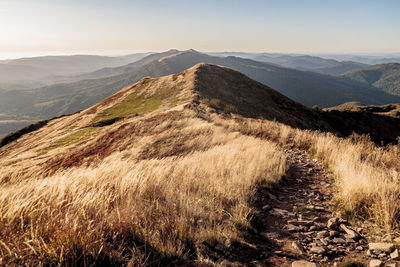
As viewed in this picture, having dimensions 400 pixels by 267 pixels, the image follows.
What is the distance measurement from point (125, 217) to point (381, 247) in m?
4.01

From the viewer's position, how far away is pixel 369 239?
11.8 ft

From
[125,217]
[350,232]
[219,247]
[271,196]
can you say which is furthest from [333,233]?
[125,217]

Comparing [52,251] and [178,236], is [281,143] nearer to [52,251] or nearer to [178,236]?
[178,236]

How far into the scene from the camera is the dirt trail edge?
10.4 feet

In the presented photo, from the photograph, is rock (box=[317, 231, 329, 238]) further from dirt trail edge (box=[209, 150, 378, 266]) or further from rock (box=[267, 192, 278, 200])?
rock (box=[267, 192, 278, 200])

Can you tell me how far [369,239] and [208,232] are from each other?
281 cm

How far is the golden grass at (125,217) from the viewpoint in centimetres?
261

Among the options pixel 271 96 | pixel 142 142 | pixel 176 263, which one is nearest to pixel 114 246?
pixel 176 263

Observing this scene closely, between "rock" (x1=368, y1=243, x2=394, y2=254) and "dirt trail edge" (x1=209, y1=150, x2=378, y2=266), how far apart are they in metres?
0.12

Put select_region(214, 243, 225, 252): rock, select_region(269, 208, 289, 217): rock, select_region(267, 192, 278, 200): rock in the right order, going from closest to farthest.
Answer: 1. select_region(214, 243, 225, 252): rock
2. select_region(269, 208, 289, 217): rock
3. select_region(267, 192, 278, 200): rock

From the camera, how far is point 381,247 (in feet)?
10.6

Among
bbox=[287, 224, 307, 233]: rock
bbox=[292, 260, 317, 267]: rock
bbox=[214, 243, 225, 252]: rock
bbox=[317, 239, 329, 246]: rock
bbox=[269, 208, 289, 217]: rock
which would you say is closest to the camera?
bbox=[292, 260, 317, 267]: rock

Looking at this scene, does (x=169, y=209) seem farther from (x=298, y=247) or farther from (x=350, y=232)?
(x=350, y=232)

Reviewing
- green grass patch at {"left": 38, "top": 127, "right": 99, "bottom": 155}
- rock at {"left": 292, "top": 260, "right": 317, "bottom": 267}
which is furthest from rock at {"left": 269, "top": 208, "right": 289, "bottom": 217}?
green grass patch at {"left": 38, "top": 127, "right": 99, "bottom": 155}
